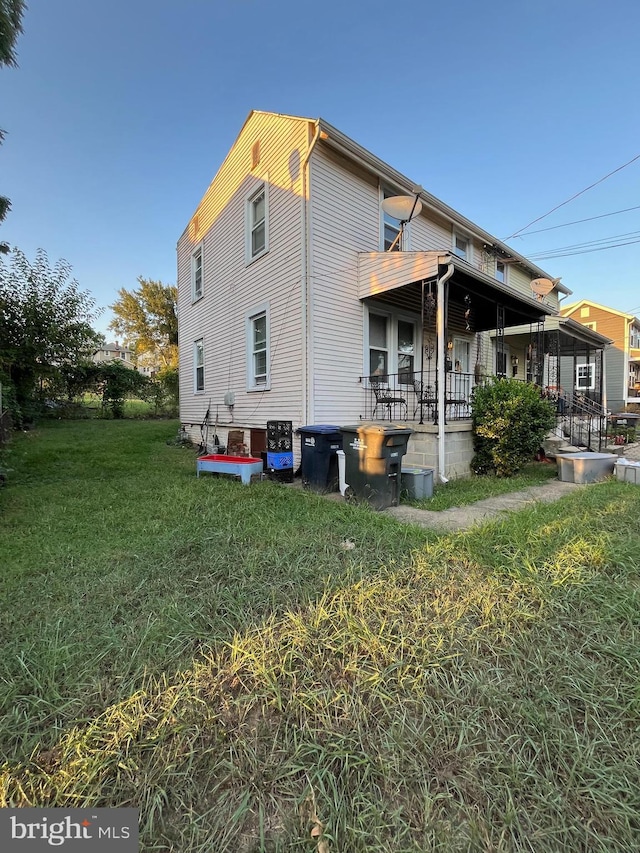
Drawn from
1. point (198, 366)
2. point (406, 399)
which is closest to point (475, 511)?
point (406, 399)

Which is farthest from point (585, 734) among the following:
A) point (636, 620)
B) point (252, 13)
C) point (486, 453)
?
point (252, 13)

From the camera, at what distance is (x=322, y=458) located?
6.09 metres

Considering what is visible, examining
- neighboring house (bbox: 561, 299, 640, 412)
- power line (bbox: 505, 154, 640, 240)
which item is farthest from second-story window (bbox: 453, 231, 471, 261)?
neighboring house (bbox: 561, 299, 640, 412)

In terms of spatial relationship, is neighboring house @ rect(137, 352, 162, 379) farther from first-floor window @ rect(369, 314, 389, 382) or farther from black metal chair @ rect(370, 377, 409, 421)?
black metal chair @ rect(370, 377, 409, 421)

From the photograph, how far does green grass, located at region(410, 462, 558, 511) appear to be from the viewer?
5318mm

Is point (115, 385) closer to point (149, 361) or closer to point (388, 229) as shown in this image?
point (149, 361)

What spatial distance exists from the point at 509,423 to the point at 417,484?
2398 mm

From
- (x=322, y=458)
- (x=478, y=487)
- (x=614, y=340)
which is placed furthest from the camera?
(x=614, y=340)

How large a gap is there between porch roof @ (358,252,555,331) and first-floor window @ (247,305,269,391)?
2.32 metres

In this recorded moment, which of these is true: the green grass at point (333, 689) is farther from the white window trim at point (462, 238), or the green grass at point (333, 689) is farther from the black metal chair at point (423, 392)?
the white window trim at point (462, 238)

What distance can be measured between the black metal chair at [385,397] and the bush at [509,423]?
1.58 meters

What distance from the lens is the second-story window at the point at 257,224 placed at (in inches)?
321

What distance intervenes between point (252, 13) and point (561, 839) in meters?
12.0

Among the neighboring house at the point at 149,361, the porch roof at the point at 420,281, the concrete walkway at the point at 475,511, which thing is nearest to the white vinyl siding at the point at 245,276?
the porch roof at the point at 420,281
